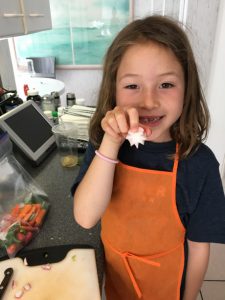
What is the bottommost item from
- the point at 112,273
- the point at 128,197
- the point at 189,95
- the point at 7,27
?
the point at 112,273

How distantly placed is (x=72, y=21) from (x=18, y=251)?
3091 millimetres

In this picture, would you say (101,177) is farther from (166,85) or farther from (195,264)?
(195,264)

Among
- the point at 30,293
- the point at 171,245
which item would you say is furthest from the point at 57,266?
the point at 171,245

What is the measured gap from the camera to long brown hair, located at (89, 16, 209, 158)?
604 mm

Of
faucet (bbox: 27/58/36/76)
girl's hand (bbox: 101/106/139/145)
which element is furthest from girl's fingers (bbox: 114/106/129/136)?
faucet (bbox: 27/58/36/76)

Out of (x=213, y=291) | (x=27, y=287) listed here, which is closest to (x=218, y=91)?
(x=213, y=291)

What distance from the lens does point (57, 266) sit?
0.59 metres

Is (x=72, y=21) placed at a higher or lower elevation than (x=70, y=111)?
higher

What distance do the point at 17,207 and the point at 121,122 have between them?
1.41 feet

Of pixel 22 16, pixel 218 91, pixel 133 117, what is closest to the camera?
pixel 133 117

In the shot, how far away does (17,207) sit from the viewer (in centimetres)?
72

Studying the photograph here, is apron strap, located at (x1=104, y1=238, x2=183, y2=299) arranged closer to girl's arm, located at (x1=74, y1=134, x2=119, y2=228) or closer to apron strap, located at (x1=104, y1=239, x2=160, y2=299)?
apron strap, located at (x1=104, y1=239, x2=160, y2=299)

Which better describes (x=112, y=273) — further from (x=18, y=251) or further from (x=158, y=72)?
(x=158, y=72)

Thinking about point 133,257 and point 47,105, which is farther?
point 47,105
